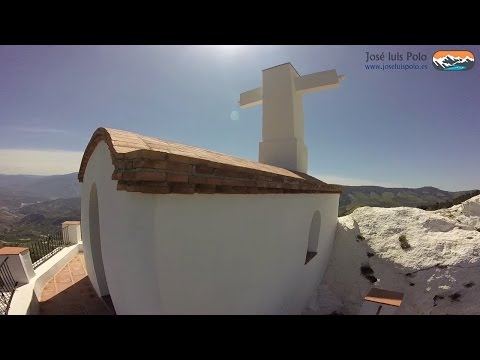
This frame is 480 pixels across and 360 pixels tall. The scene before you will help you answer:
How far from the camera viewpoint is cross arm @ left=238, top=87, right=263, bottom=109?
10859 millimetres

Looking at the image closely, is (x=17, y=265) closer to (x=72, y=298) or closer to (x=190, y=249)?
(x=72, y=298)

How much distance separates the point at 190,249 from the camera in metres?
2.67

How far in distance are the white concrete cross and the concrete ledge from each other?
8096mm

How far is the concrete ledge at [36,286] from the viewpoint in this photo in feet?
13.8

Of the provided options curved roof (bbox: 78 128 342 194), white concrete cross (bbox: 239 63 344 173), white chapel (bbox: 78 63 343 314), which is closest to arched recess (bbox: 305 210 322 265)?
white chapel (bbox: 78 63 343 314)

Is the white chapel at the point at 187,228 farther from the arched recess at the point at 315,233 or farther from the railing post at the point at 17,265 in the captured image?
the arched recess at the point at 315,233

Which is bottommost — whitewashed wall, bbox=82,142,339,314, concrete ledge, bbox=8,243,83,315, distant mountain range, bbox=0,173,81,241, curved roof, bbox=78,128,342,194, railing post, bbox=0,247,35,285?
distant mountain range, bbox=0,173,81,241

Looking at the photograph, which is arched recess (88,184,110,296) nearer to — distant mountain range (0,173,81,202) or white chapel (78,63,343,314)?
white chapel (78,63,343,314)

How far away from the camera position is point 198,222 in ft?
9.06

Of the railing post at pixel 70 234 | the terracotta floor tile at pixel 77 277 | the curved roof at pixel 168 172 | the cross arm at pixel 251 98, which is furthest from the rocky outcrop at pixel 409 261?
the railing post at pixel 70 234

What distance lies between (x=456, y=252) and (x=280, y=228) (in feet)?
24.4

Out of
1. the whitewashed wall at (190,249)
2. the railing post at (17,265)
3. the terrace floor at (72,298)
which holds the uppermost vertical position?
the whitewashed wall at (190,249)

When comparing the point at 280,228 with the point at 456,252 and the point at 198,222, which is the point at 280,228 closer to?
the point at 198,222
